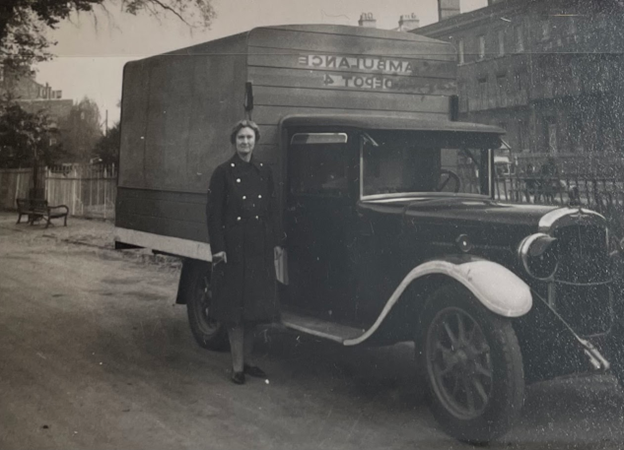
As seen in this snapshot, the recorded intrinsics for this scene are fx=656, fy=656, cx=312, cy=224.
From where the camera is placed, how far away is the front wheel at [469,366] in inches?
130

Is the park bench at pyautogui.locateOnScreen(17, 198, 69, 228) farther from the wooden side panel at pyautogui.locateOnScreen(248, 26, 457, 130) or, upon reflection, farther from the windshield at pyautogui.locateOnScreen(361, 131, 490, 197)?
the windshield at pyautogui.locateOnScreen(361, 131, 490, 197)

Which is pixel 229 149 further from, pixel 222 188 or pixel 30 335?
pixel 30 335

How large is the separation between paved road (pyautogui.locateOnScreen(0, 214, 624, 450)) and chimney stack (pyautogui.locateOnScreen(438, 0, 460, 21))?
8.02 ft

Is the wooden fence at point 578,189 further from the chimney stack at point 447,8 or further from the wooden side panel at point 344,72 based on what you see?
the chimney stack at point 447,8

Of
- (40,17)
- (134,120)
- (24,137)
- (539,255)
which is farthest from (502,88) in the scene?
(24,137)

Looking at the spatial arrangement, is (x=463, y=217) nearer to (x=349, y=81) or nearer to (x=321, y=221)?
(x=321, y=221)

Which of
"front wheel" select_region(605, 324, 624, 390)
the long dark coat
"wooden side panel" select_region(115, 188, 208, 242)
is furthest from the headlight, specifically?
"wooden side panel" select_region(115, 188, 208, 242)

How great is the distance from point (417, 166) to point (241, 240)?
134 cm

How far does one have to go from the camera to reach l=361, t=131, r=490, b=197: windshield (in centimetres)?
440

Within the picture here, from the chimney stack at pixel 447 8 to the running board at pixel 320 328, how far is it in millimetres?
2099

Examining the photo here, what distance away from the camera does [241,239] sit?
451 cm

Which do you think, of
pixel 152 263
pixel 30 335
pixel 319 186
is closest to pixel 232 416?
pixel 319 186

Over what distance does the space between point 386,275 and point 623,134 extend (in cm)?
190

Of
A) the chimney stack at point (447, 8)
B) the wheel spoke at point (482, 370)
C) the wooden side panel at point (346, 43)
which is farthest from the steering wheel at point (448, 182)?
the wheel spoke at point (482, 370)
